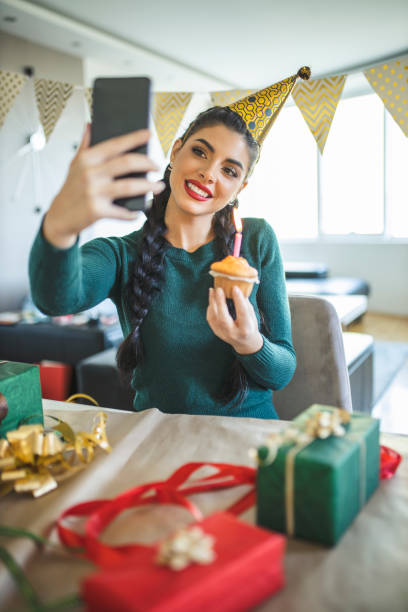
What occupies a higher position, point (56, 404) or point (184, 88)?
point (184, 88)

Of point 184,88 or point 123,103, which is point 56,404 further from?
point 184,88

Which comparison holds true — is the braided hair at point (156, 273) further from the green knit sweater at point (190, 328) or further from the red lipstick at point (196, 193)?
the red lipstick at point (196, 193)

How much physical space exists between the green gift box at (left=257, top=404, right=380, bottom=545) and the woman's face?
67 cm

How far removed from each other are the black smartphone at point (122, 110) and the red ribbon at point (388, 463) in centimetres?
49

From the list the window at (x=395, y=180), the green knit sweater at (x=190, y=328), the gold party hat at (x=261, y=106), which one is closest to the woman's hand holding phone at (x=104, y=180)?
the green knit sweater at (x=190, y=328)

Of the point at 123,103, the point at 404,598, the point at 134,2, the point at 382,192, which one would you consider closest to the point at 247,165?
the point at 123,103

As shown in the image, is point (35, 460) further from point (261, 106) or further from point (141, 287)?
point (261, 106)

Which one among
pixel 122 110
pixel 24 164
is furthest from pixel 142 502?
pixel 24 164

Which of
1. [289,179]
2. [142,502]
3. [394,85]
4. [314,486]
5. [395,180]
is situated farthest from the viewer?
[289,179]

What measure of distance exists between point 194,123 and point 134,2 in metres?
3.65

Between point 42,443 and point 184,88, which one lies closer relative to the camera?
point 42,443

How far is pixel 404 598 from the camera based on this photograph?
486 mm

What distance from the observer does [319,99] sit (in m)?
1.92

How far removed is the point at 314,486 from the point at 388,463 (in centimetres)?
22
